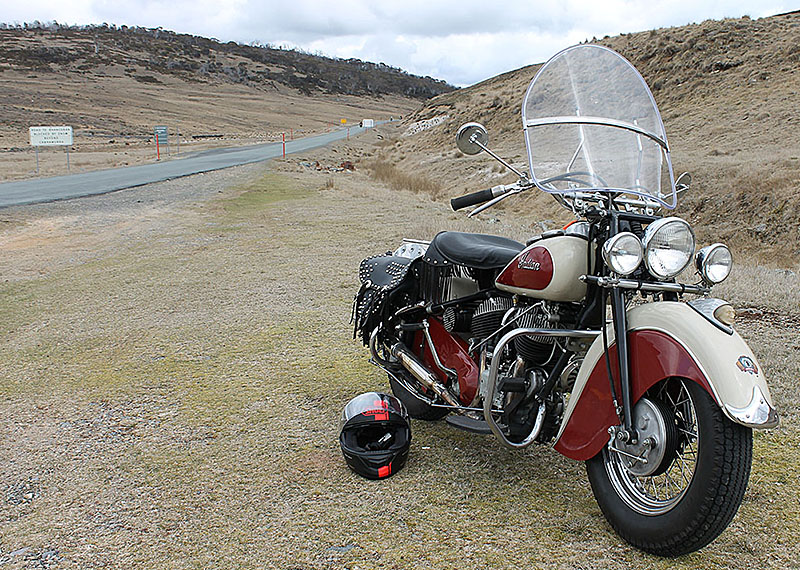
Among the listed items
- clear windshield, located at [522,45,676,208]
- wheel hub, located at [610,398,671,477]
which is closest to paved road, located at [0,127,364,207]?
clear windshield, located at [522,45,676,208]

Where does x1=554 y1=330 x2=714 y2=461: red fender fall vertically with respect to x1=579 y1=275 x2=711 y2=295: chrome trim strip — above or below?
below

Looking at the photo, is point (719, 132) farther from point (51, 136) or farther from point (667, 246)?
point (51, 136)

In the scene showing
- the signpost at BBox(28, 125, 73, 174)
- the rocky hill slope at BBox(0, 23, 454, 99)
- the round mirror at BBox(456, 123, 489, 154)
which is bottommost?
the signpost at BBox(28, 125, 73, 174)

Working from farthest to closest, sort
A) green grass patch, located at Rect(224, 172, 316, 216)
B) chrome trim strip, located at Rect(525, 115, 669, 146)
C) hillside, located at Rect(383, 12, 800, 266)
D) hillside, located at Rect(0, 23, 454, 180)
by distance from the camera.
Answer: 1. hillside, located at Rect(0, 23, 454, 180)
2. hillside, located at Rect(383, 12, 800, 266)
3. green grass patch, located at Rect(224, 172, 316, 216)
4. chrome trim strip, located at Rect(525, 115, 669, 146)

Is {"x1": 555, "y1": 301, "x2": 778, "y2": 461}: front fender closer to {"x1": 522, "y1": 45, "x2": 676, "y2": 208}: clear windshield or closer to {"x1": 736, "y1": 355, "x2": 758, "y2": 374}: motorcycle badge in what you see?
{"x1": 736, "y1": 355, "x2": 758, "y2": 374}: motorcycle badge

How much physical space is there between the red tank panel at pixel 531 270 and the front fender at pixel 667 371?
0.33m

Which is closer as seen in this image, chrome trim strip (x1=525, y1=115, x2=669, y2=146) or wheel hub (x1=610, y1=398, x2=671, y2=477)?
wheel hub (x1=610, y1=398, x2=671, y2=477)

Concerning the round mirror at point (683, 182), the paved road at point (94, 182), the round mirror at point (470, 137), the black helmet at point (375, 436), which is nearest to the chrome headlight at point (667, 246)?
the round mirror at point (683, 182)

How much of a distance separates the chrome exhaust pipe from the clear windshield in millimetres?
1184

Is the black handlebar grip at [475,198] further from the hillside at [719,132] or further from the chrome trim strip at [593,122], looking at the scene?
the hillside at [719,132]

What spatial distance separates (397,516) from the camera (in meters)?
2.99

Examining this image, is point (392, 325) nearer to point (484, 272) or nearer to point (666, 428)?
point (484, 272)

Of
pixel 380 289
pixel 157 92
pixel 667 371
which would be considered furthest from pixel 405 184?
pixel 157 92

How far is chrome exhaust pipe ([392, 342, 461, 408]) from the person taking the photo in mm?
3447
